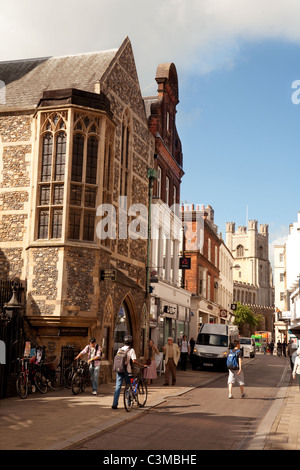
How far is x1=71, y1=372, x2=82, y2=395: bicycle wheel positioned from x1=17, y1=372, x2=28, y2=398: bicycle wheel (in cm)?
127

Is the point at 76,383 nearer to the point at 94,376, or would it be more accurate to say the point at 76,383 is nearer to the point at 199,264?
the point at 94,376

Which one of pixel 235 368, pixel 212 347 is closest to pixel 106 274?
pixel 235 368

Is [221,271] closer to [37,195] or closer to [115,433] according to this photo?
[37,195]

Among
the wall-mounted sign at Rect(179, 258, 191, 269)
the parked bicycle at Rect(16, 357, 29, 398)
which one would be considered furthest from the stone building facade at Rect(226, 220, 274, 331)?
the parked bicycle at Rect(16, 357, 29, 398)

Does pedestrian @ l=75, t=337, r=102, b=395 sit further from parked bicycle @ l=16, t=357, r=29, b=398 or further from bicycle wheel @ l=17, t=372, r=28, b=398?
bicycle wheel @ l=17, t=372, r=28, b=398

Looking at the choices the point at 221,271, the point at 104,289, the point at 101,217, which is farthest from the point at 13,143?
the point at 221,271

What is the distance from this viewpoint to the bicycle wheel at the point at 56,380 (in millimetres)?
15758

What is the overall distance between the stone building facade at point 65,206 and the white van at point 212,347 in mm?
9049

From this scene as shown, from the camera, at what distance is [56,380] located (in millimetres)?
16391

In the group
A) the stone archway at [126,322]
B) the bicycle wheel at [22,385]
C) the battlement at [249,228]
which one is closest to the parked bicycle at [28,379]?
the bicycle wheel at [22,385]

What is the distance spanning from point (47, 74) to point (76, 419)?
14.3m

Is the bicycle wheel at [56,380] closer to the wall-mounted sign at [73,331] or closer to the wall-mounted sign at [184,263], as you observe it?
the wall-mounted sign at [73,331]

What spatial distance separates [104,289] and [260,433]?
8.53 m

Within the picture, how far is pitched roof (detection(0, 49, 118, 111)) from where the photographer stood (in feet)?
64.7
